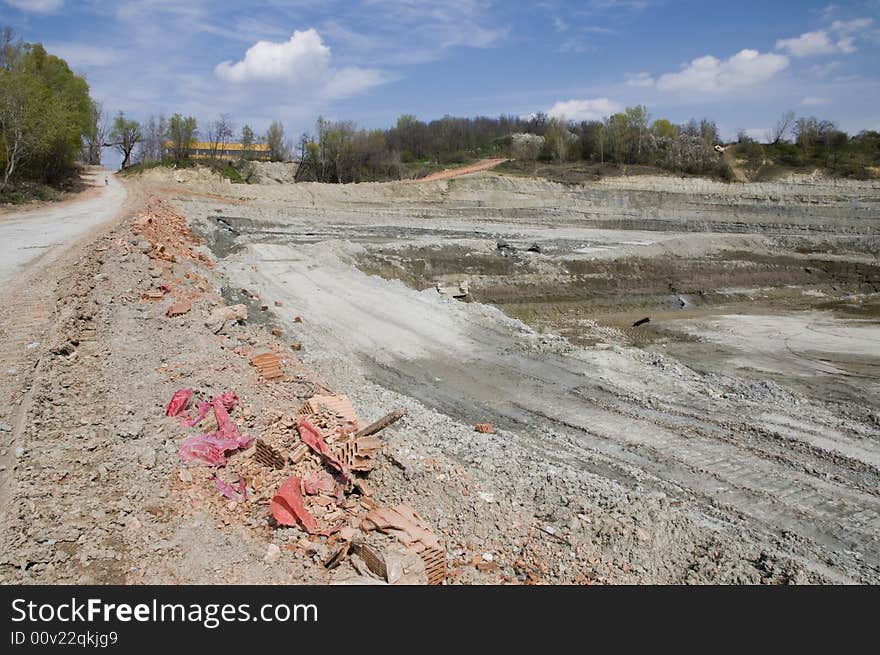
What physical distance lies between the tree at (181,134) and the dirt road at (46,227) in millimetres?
27936

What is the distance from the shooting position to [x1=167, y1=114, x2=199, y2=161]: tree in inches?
2249

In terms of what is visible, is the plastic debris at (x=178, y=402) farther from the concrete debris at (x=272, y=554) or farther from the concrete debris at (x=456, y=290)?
the concrete debris at (x=456, y=290)

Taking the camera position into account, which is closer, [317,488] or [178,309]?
[317,488]

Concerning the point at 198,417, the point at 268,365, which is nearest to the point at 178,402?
the point at 198,417

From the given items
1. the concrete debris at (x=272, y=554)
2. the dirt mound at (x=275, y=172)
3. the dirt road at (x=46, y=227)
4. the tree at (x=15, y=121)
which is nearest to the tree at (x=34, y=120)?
the tree at (x=15, y=121)

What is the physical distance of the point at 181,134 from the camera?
57.8 meters

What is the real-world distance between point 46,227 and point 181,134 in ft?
141

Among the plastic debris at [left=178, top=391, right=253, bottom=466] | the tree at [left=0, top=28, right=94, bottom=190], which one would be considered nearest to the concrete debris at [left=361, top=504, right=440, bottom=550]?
the plastic debris at [left=178, top=391, right=253, bottom=466]

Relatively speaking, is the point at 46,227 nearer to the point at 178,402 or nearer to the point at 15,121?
the point at 15,121

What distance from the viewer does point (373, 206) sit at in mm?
37000

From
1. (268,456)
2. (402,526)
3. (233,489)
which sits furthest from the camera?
(268,456)

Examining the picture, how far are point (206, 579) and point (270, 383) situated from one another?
4.79m

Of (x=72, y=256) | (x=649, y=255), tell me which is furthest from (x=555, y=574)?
(x=649, y=255)
